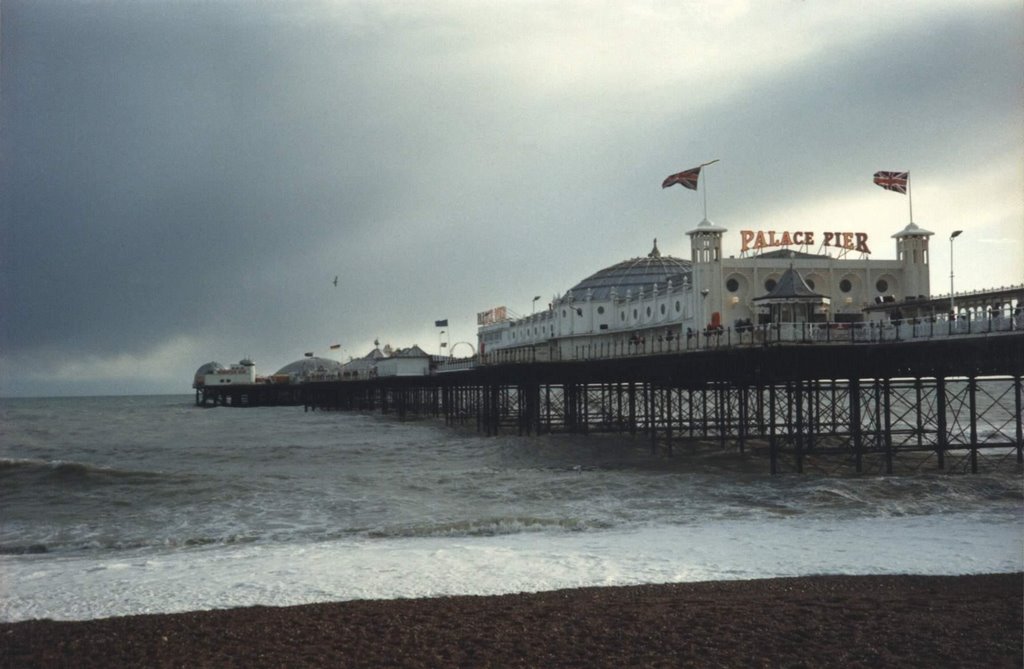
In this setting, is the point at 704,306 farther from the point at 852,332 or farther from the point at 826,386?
the point at 852,332

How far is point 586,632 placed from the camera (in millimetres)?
12227

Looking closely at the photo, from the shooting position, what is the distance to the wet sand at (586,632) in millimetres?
11250

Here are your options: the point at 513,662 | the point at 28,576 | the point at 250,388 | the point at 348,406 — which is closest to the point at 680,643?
the point at 513,662

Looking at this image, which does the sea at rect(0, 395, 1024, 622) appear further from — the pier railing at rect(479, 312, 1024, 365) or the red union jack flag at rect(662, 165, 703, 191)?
the red union jack flag at rect(662, 165, 703, 191)

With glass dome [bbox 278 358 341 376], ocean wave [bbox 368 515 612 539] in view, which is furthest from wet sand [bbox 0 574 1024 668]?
glass dome [bbox 278 358 341 376]

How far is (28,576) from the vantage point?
1658 centimetres

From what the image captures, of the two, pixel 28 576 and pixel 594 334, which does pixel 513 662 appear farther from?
pixel 594 334

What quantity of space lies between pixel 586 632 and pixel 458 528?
29.6ft

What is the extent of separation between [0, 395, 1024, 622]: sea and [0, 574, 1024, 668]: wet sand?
100cm

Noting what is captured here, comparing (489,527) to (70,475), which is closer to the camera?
(489,527)

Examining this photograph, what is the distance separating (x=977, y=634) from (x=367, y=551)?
437 inches

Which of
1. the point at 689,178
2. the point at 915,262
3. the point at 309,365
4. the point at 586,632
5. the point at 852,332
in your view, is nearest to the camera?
the point at 586,632

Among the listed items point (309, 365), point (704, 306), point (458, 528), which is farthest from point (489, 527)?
point (309, 365)

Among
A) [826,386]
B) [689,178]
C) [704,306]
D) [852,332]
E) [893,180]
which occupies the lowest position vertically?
[826,386]
